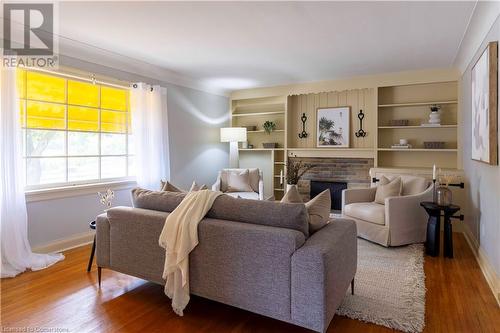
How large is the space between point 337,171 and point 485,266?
9.67ft

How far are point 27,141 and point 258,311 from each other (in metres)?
3.03

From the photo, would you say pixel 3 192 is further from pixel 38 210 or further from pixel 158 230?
pixel 158 230

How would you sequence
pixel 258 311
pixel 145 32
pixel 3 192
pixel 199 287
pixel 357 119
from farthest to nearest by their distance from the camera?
pixel 357 119, pixel 145 32, pixel 3 192, pixel 199 287, pixel 258 311

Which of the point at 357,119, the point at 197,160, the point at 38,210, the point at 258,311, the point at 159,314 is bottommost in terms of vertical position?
the point at 159,314

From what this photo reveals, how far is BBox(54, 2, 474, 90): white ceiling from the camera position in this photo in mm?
2703

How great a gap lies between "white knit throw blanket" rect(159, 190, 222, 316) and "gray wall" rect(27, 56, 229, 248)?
2.06 metres

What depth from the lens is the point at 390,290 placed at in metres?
2.55

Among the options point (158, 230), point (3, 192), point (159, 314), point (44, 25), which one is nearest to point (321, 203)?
point (158, 230)

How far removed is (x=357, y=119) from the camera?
552 cm

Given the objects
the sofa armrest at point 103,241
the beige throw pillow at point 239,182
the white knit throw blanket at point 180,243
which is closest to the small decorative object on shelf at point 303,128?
the beige throw pillow at point 239,182

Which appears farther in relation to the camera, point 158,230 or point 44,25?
point 44,25

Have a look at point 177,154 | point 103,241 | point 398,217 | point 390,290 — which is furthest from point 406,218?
point 177,154

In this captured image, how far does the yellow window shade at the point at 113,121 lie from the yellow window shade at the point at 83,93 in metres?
0.19

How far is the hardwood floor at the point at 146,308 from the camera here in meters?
2.06
